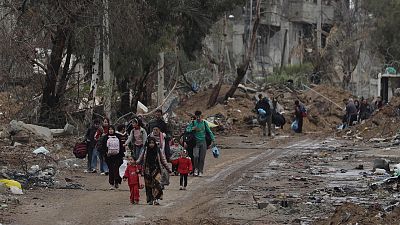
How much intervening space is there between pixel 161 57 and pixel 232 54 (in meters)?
34.2

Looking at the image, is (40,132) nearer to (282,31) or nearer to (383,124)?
(383,124)

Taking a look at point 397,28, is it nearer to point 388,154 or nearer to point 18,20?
point 388,154

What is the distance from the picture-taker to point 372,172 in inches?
839

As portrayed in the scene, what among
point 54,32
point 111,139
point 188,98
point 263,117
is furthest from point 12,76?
point 188,98

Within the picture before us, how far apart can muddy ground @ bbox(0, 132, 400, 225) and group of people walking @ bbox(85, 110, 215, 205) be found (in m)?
0.33

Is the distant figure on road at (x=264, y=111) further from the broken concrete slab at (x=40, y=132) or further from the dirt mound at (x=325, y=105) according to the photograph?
the broken concrete slab at (x=40, y=132)

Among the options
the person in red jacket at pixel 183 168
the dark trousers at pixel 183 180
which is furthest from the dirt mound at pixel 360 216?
the dark trousers at pixel 183 180

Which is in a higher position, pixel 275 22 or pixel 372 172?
pixel 275 22

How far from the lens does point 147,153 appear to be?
15.7 metres

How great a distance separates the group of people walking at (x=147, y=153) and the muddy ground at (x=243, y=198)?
33cm

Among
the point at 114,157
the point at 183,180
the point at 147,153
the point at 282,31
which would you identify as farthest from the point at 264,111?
the point at 282,31

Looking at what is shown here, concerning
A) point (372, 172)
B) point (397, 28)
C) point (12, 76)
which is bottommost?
point (372, 172)

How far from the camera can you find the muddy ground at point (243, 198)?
1368cm

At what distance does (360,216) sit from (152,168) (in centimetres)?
415
